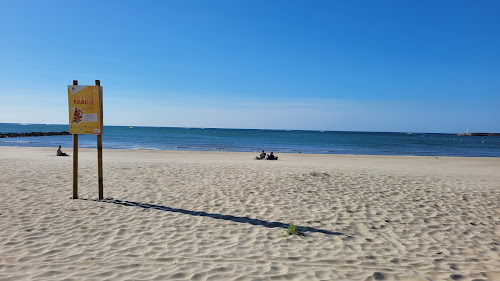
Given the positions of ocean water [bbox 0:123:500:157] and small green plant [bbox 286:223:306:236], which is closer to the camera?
small green plant [bbox 286:223:306:236]

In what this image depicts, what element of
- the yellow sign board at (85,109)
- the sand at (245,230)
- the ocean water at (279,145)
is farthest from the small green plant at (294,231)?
the ocean water at (279,145)

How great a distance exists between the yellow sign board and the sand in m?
1.58

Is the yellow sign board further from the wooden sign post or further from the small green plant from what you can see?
the small green plant

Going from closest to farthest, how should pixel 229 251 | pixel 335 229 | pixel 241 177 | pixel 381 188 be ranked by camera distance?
pixel 229 251 < pixel 335 229 < pixel 381 188 < pixel 241 177

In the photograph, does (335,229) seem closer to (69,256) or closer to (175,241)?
(175,241)

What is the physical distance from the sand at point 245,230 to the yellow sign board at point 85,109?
5.19ft

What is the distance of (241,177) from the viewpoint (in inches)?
407

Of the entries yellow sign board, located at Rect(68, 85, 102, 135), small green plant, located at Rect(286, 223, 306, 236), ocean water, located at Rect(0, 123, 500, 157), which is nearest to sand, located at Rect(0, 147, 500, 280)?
small green plant, located at Rect(286, 223, 306, 236)

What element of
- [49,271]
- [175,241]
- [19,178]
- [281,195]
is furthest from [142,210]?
[19,178]

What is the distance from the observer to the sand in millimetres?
Answer: 3984

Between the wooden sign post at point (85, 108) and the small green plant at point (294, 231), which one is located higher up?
the wooden sign post at point (85, 108)

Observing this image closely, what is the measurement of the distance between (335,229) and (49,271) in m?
4.20

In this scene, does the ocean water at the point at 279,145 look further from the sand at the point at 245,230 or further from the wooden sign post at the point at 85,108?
the wooden sign post at the point at 85,108

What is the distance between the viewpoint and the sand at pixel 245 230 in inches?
157
